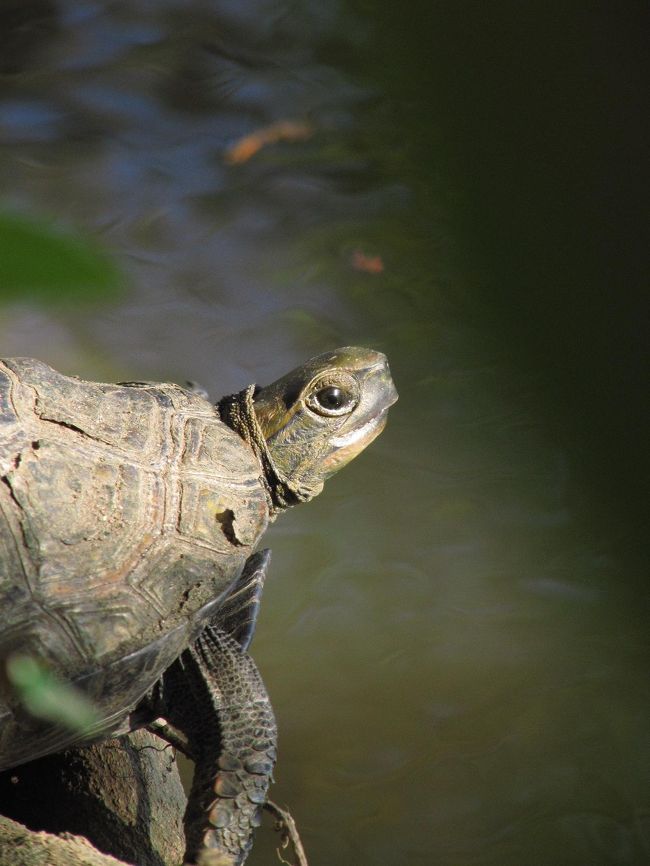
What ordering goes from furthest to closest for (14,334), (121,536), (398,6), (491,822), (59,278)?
1. (14,334)
2. (491,822)
3. (121,536)
4. (398,6)
5. (59,278)

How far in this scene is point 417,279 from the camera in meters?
3.25

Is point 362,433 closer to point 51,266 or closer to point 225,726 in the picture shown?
point 225,726

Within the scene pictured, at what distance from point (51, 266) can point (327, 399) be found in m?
1.25

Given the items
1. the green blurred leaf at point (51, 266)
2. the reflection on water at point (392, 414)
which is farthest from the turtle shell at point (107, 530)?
the reflection on water at point (392, 414)

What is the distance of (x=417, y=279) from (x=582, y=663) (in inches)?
64.9

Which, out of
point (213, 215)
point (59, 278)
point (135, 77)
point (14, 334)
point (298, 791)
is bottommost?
point (298, 791)

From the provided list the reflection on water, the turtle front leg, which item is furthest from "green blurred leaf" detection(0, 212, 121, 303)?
the reflection on water

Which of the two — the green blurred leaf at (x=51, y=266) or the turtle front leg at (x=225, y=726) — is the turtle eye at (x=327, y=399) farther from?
the green blurred leaf at (x=51, y=266)

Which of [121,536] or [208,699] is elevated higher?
[121,536]

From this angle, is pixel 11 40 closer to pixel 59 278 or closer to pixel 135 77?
pixel 135 77

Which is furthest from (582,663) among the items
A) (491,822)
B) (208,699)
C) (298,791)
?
(208,699)

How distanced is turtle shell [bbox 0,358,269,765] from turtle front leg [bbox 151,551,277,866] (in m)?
0.16

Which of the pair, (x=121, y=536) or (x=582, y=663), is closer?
(x=121, y=536)

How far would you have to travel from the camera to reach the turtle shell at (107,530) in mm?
1101
